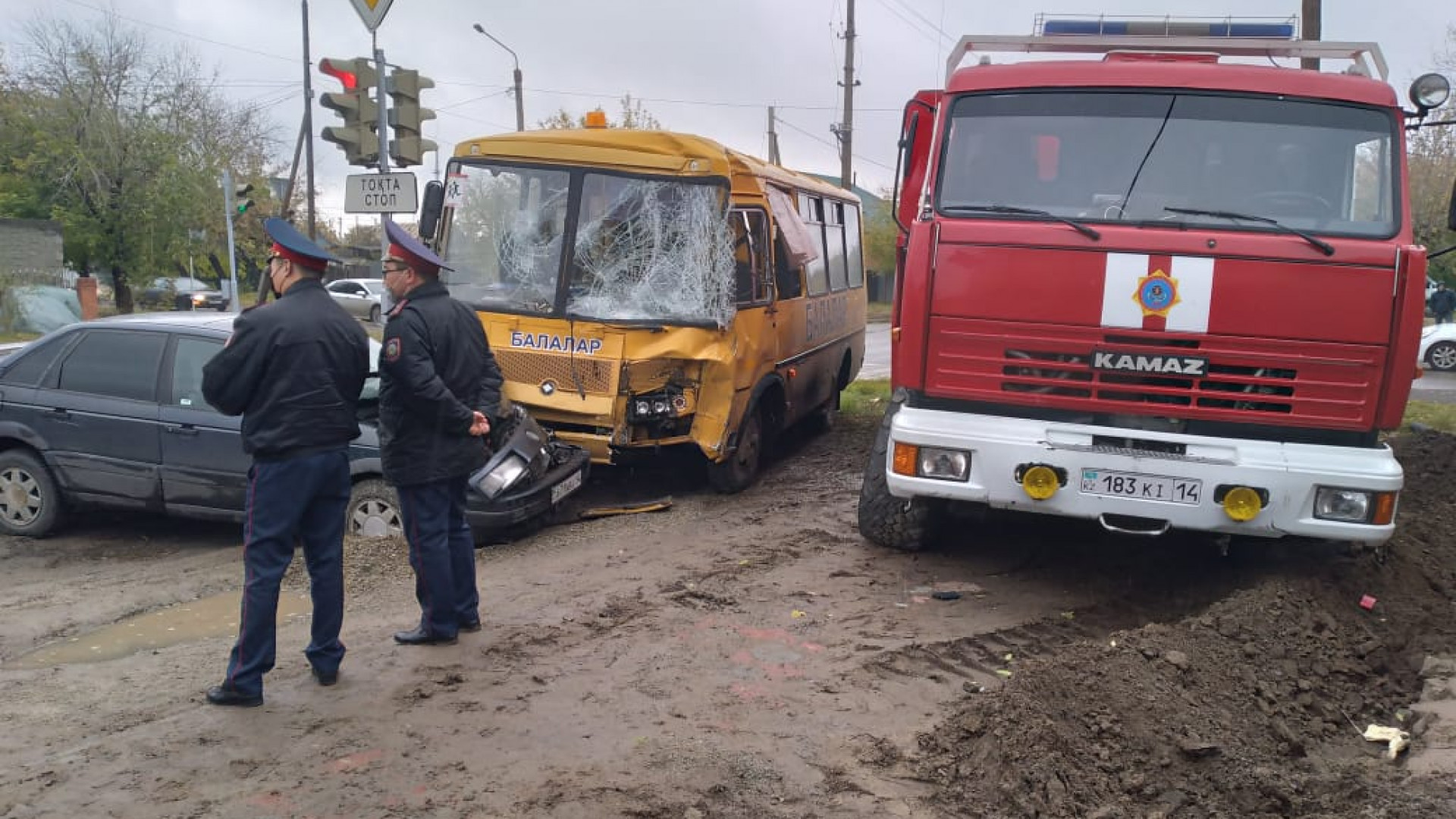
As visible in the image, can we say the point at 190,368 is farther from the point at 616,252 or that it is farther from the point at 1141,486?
the point at 1141,486

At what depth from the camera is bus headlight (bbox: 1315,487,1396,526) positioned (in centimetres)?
538

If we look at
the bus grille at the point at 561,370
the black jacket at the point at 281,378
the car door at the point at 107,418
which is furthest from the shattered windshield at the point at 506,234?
the black jacket at the point at 281,378

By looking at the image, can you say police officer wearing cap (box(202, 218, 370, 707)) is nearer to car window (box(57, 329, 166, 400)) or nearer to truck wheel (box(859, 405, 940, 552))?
truck wheel (box(859, 405, 940, 552))

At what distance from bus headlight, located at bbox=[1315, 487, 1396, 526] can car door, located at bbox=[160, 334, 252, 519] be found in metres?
6.35

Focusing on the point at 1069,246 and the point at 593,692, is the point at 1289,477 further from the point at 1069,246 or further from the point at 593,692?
the point at 593,692

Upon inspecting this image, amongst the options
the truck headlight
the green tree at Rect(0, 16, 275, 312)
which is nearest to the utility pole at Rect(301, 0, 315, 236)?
the green tree at Rect(0, 16, 275, 312)

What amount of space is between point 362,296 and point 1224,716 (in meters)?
38.4

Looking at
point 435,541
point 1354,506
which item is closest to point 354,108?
point 435,541

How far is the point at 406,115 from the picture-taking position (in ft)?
33.6

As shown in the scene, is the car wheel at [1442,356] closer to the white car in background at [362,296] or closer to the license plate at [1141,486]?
the license plate at [1141,486]

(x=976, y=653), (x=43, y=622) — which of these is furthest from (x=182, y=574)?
(x=976, y=653)

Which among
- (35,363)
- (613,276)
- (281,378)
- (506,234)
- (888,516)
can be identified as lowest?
(888,516)

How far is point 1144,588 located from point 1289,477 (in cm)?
133

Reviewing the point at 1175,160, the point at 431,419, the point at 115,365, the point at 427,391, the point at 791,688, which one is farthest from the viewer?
the point at 115,365
